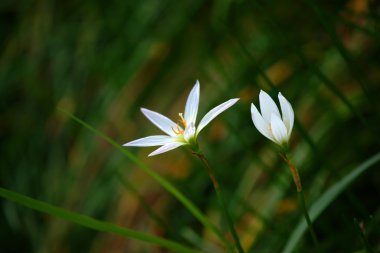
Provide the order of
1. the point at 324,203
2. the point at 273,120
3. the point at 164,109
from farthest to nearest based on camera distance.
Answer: the point at 164,109 < the point at 324,203 < the point at 273,120

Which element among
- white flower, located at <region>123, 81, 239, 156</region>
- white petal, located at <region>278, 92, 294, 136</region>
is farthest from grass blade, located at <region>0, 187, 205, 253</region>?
white petal, located at <region>278, 92, 294, 136</region>

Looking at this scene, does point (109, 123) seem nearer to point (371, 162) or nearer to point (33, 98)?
point (33, 98)

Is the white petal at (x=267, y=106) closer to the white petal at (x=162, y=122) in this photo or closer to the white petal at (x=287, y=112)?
the white petal at (x=287, y=112)

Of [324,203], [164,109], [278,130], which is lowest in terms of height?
[324,203]

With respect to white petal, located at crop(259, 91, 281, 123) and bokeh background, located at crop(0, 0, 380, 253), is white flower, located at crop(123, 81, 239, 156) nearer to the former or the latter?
white petal, located at crop(259, 91, 281, 123)

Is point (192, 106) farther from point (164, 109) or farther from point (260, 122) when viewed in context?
point (164, 109)

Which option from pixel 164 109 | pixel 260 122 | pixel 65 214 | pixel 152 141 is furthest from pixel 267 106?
pixel 164 109
